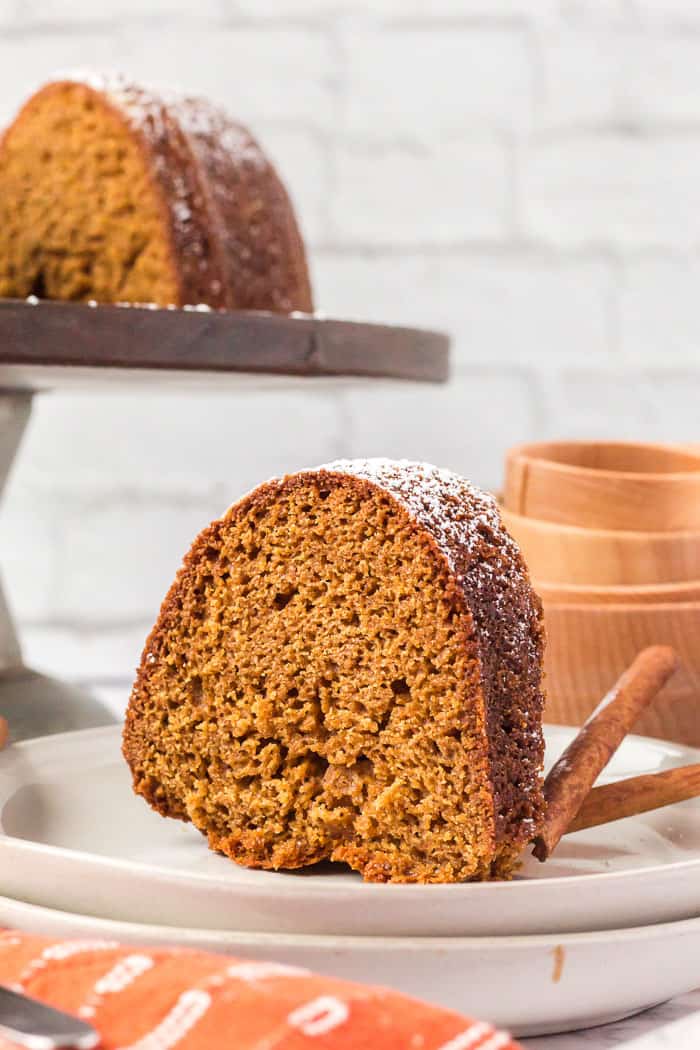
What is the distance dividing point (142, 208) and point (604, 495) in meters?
0.48

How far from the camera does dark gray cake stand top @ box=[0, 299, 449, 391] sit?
2.89 ft

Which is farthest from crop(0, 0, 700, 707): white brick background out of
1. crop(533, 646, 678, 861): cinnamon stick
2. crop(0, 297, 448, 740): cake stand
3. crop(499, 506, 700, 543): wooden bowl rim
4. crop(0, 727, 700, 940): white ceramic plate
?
crop(0, 727, 700, 940): white ceramic plate

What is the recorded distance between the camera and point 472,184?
69.6 inches

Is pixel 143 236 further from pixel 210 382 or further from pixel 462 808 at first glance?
pixel 462 808

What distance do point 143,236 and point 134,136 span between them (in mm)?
89

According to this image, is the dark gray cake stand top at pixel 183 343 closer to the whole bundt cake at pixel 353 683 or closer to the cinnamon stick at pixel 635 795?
the whole bundt cake at pixel 353 683

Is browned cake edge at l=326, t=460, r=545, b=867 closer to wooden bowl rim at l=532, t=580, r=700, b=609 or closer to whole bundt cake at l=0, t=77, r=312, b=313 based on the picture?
wooden bowl rim at l=532, t=580, r=700, b=609

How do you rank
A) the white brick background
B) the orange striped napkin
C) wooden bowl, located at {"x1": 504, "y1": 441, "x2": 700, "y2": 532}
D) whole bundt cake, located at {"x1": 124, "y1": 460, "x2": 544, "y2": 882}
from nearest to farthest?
the orange striped napkin
whole bundt cake, located at {"x1": 124, "y1": 460, "x2": 544, "y2": 882}
wooden bowl, located at {"x1": 504, "y1": 441, "x2": 700, "y2": 532}
the white brick background

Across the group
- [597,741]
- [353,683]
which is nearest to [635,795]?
[597,741]

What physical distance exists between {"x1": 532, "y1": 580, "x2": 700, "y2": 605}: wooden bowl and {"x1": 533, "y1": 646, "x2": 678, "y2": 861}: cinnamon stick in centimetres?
5

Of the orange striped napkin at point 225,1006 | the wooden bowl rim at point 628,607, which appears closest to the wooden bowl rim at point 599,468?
the wooden bowl rim at point 628,607

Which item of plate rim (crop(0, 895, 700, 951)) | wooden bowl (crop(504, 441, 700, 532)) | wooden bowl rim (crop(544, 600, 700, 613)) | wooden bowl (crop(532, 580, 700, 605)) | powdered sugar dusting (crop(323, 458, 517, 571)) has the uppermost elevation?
powdered sugar dusting (crop(323, 458, 517, 571))

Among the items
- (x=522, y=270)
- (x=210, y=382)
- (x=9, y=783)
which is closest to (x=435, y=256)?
(x=522, y=270)

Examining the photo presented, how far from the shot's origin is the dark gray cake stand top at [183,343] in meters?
0.88
